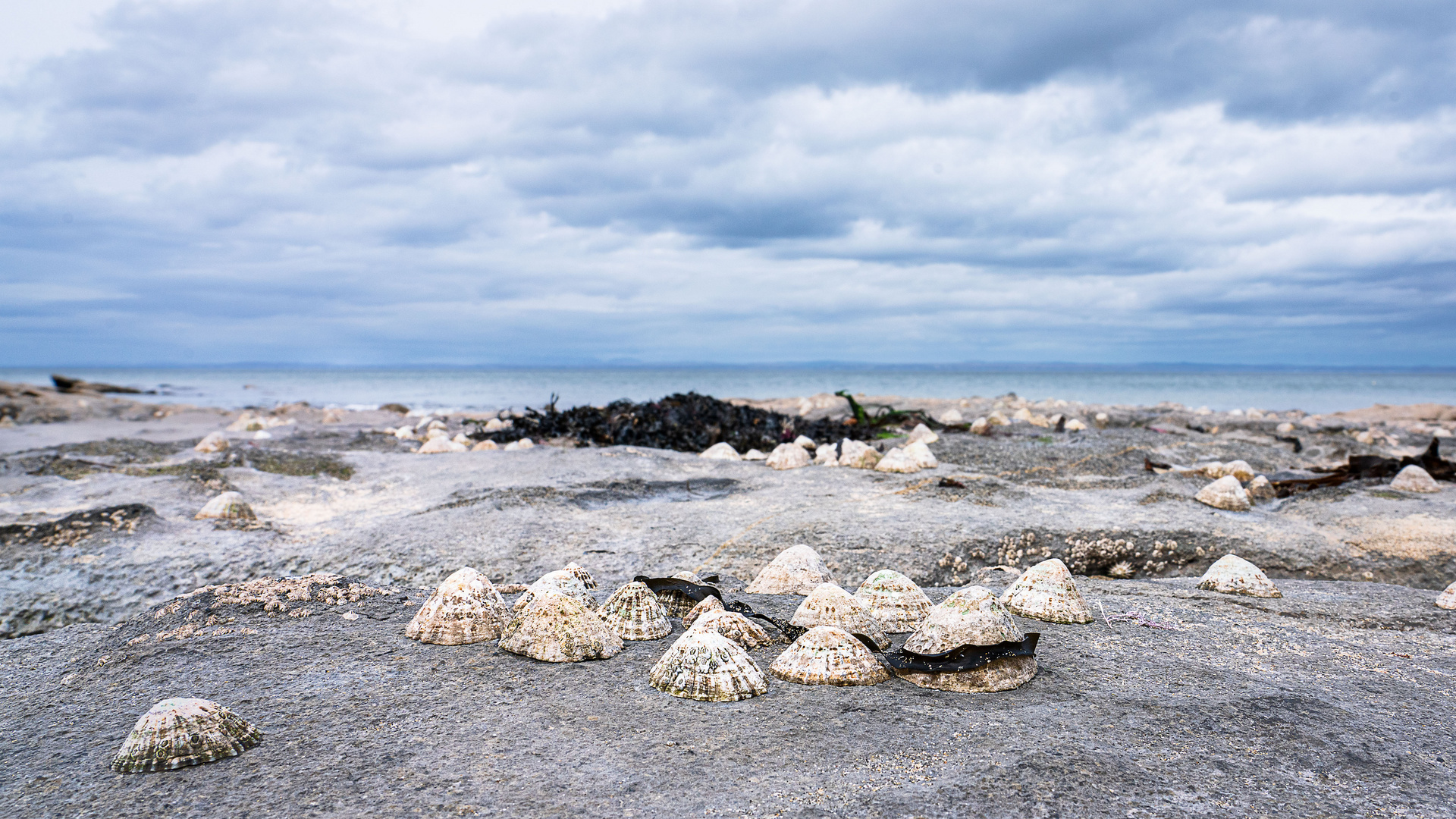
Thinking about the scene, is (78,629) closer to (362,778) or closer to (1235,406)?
(362,778)

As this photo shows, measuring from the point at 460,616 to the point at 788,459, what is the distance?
3.70 m

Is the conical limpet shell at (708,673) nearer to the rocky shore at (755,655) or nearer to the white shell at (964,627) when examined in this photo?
the rocky shore at (755,655)

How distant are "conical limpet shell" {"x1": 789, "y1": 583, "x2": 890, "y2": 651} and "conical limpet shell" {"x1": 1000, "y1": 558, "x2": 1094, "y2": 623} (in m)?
0.59

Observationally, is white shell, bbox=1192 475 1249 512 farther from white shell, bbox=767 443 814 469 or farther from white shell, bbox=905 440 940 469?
white shell, bbox=767 443 814 469

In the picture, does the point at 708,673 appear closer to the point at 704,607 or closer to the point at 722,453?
the point at 704,607

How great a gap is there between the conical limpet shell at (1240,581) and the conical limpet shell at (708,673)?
213cm

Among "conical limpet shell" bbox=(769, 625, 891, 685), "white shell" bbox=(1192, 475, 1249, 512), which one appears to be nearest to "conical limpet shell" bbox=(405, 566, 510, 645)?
"conical limpet shell" bbox=(769, 625, 891, 685)

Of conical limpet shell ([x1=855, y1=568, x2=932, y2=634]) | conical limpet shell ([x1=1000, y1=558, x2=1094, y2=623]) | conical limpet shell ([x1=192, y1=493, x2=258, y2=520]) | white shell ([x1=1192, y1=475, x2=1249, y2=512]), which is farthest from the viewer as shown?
white shell ([x1=1192, y1=475, x2=1249, y2=512])

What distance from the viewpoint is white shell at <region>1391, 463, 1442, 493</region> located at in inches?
186

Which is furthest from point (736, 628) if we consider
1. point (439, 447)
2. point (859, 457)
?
point (439, 447)

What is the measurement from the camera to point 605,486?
505cm

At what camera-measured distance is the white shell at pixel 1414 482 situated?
473 cm

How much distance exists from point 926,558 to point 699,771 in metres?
2.27

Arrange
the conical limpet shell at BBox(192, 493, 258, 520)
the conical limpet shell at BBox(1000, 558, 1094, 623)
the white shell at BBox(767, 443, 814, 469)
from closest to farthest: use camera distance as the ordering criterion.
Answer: the conical limpet shell at BBox(1000, 558, 1094, 623) → the conical limpet shell at BBox(192, 493, 258, 520) → the white shell at BBox(767, 443, 814, 469)
